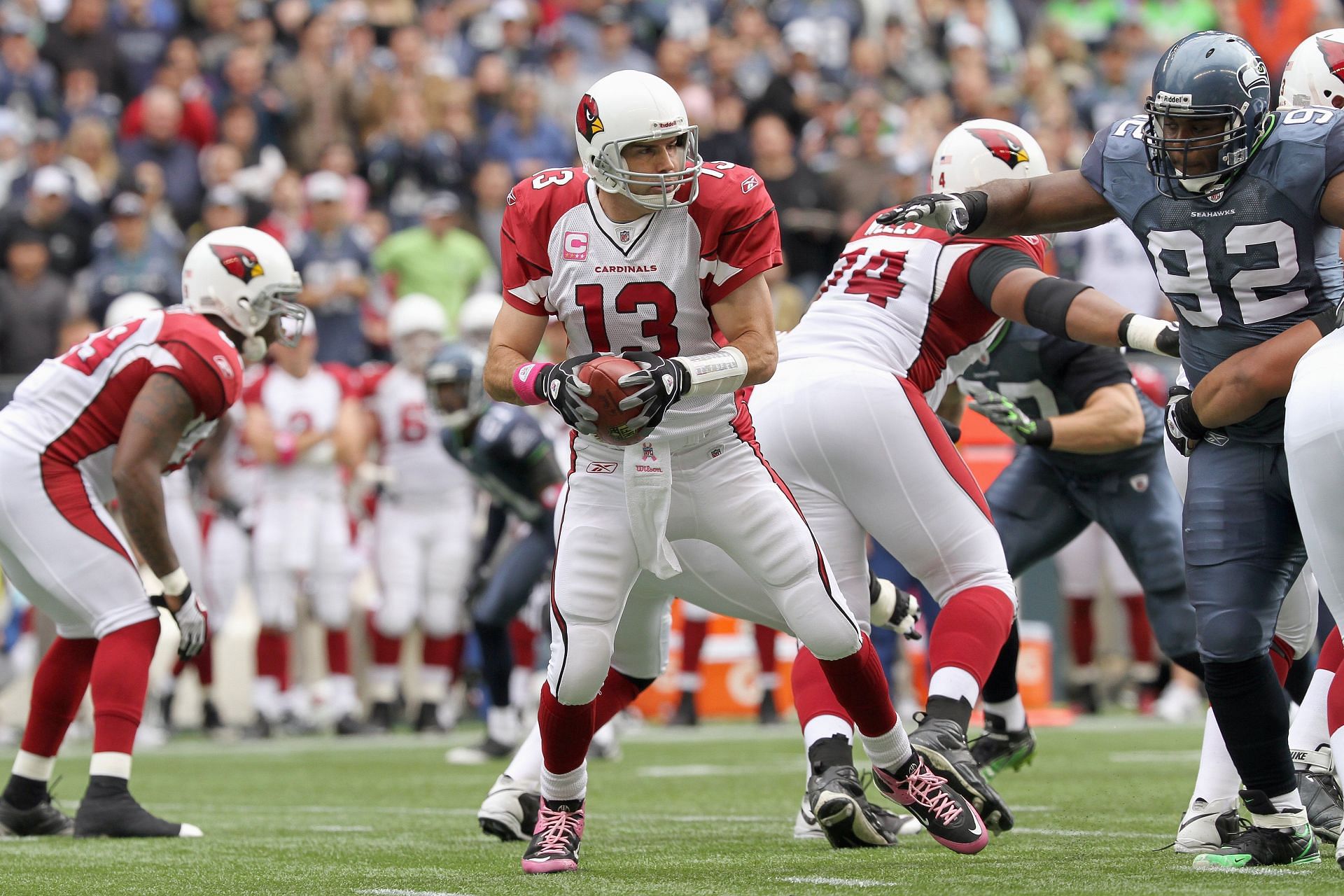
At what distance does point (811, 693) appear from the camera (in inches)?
200

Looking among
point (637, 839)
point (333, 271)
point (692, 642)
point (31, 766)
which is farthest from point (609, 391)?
point (333, 271)

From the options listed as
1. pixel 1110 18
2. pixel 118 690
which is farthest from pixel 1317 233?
pixel 1110 18

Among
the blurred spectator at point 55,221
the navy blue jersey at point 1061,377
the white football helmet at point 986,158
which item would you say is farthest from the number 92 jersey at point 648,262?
the blurred spectator at point 55,221

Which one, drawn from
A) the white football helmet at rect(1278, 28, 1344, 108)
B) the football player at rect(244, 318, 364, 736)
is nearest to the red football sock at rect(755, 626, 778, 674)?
the football player at rect(244, 318, 364, 736)

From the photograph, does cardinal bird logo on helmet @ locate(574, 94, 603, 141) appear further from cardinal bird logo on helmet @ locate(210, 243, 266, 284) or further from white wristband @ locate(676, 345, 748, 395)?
cardinal bird logo on helmet @ locate(210, 243, 266, 284)

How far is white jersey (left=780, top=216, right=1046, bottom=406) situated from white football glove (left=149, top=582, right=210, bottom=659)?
6.38 feet

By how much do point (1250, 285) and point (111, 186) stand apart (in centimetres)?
924

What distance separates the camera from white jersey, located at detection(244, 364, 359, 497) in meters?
10.9

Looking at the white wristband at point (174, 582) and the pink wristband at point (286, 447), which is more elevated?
the pink wristband at point (286, 447)

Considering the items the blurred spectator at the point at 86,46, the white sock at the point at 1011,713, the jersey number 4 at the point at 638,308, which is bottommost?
the white sock at the point at 1011,713

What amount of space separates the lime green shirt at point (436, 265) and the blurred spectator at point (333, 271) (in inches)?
7.4

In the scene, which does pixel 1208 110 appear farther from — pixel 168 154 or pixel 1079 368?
pixel 168 154

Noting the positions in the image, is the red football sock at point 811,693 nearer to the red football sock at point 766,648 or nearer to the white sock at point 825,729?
the white sock at point 825,729

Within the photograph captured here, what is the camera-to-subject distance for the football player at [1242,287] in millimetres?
4047
